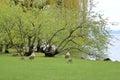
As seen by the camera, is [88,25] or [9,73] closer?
[9,73]

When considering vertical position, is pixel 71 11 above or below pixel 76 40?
above

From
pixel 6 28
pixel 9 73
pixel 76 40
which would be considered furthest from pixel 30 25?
pixel 9 73

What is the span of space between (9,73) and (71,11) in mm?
13600

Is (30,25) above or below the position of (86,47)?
above

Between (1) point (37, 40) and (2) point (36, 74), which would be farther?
(1) point (37, 40)

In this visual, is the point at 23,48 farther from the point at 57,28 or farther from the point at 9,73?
the point at 9,73

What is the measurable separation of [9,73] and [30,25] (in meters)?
11.9

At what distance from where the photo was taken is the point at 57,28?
25484 millimetres

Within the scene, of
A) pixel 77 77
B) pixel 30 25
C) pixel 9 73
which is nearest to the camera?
pixel 77 77

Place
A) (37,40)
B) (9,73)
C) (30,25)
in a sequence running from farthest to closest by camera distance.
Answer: (37,40), (30,25), (9,73)

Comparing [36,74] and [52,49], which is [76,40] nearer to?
[52,49]

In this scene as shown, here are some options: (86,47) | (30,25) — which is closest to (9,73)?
(30,25)

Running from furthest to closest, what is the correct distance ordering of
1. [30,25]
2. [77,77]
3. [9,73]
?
1. [30,25]
2. [9,73]
3. [77,77]

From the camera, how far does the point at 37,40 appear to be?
2653 centimetres
